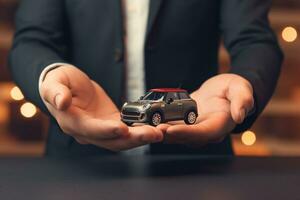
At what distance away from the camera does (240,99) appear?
720mm

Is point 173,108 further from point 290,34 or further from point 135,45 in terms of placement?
point 290,34

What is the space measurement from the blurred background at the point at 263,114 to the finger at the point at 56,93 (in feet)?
3.68

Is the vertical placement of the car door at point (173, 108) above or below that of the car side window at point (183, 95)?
below

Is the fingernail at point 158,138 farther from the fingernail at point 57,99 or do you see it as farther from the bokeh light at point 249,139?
the bokeh light at point 249,139

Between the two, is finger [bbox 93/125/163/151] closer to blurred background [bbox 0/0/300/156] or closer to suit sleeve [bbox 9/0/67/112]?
suit sleeve [bbox 9/0/67/112]

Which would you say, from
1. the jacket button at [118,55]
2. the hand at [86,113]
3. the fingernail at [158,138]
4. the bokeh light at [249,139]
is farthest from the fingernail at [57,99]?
the bokeh light at [249,139]

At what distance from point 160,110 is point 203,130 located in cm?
7

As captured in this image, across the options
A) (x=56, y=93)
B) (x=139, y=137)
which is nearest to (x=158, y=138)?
(x=139, y=137)

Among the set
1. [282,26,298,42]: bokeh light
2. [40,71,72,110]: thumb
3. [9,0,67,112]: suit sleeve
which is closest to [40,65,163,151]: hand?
[40,71,72,110]: thumb

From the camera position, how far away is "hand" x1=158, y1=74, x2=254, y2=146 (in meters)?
0.70

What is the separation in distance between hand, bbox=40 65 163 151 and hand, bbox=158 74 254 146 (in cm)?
4

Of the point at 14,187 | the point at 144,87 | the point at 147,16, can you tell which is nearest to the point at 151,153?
the point at 144,87

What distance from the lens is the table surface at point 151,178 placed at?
24.1 inches

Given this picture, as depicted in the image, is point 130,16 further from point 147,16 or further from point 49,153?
point 49,153
